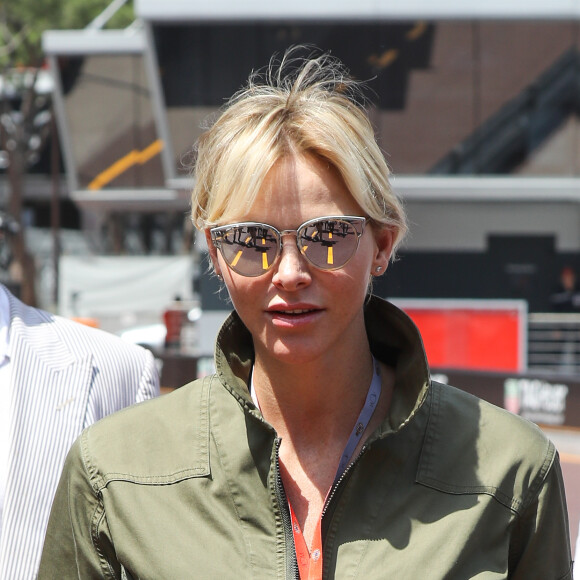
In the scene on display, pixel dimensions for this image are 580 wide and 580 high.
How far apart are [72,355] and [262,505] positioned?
1023mm

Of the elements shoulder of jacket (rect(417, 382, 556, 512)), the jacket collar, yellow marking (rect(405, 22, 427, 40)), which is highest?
yellow marking (rect(405, 22, 427, 40))

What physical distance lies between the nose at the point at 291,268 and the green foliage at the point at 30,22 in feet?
95.2

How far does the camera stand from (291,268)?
6.49ft

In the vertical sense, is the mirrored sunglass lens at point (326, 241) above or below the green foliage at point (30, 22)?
below

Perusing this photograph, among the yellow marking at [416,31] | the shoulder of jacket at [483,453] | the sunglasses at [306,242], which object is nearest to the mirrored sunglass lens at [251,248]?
the sunglasses at [306,242]

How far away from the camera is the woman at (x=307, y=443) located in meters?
1.94

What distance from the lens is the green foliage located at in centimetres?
2911

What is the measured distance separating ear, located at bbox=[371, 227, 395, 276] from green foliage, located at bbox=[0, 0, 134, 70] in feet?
94.9

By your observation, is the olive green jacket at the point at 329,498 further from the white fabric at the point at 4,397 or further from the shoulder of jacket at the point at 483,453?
the white fabric at the point at 4,397

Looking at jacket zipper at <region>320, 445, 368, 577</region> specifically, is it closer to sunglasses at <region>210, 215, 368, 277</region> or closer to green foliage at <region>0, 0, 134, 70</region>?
sunglasses at <region>210, 215, 368, 277</region>

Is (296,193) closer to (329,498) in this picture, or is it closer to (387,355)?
(387,355)

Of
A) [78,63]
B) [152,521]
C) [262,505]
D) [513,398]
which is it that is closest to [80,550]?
[152,521]

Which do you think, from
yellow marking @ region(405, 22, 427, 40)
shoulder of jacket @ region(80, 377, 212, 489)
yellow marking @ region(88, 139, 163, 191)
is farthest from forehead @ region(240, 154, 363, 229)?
yellow marking @ region(88, 139, 163, 191)

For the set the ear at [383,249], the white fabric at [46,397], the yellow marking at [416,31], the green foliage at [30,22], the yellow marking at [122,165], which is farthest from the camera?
the green foliage at [30,22]
